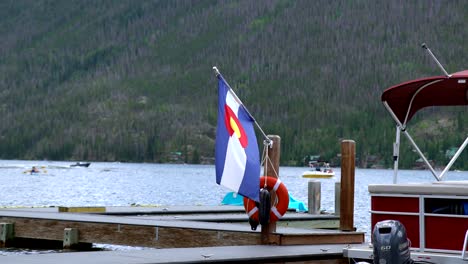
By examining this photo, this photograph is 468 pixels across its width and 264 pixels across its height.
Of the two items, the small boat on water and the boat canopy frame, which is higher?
the boat canopy frame

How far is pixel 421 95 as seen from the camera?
20.0m

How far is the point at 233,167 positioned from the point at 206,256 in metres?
2.62

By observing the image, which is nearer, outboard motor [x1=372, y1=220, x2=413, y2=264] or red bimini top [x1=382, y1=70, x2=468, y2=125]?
outboard motor [x1=372, y1=220, x2=413, y2=264]

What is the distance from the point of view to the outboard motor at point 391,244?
1680cm

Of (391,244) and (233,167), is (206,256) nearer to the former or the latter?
(233,167)

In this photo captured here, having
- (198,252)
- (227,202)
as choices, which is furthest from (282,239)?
(227,202)

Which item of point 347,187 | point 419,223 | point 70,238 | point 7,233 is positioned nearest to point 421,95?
point 419,223

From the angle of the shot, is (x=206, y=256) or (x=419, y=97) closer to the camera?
(x=206, y=256)

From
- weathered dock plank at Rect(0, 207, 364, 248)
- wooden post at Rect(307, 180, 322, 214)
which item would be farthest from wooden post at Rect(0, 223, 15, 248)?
wooden post at Rect(307, 180, 322, 214)

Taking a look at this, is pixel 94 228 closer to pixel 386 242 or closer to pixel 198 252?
pixel 198 252

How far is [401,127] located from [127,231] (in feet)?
29.1

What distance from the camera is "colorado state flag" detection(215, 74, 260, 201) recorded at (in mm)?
21141

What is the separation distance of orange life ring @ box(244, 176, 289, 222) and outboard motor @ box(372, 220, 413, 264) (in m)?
5.41

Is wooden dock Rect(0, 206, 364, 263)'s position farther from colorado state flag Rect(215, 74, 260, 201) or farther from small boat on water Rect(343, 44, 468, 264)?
small boat on water Rect(343, 44, 468, 264)
